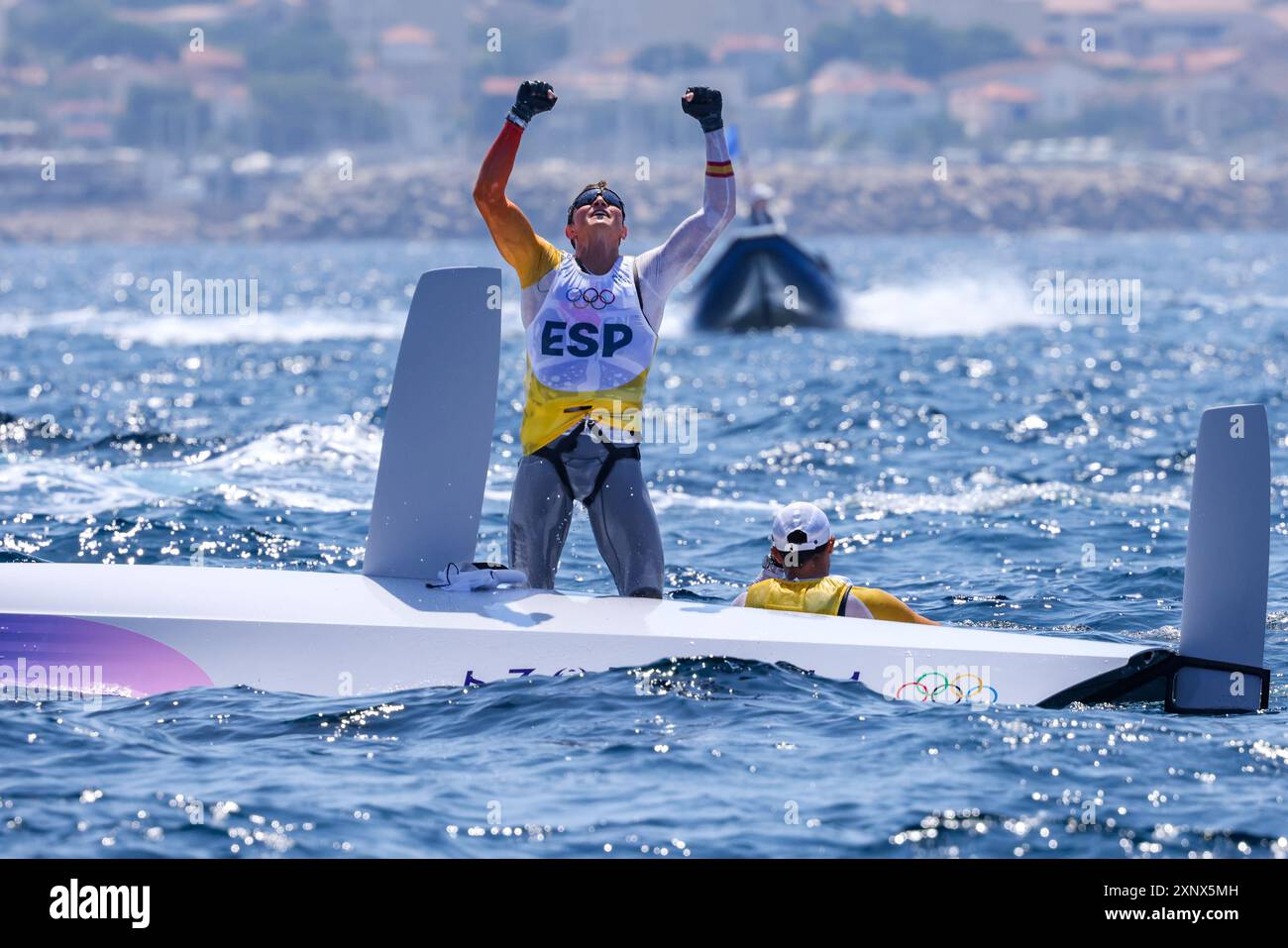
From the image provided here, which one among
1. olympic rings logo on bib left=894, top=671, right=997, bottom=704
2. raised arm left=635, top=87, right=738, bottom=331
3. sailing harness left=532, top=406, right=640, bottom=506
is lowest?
olympic rings logo on bib left=894, top=671, right=997, bottom=704

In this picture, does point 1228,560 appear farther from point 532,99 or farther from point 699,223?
point 532,99

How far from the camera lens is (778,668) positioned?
7.75 metres

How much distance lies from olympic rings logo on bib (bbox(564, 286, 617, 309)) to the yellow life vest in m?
1.37

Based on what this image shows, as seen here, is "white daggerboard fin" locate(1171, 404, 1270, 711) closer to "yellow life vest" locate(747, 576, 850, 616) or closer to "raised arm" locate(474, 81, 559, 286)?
"yellow life vest" locate(747, 576, 850, 616)

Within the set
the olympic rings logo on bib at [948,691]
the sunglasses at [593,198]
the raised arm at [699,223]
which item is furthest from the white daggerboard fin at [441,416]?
the olympic rings logo on bib at [948,691]

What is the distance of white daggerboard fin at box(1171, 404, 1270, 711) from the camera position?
24.2 ft

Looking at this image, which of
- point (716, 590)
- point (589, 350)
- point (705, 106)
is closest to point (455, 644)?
point (589, 350)

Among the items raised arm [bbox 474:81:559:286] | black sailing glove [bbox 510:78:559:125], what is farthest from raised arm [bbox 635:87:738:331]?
black sailing glove [bbox 510:78:559:125]

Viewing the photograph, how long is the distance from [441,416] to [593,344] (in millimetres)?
795

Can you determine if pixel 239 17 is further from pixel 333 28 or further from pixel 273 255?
pixel 273 255

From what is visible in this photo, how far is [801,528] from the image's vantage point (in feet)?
26.2

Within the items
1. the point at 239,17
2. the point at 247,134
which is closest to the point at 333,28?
the point at 239,17

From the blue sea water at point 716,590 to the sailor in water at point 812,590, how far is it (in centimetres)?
53
